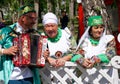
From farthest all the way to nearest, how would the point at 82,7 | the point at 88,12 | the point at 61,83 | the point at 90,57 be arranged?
the point at 82,7, the point at 88,12, the point at 61,83, the point at 90,57

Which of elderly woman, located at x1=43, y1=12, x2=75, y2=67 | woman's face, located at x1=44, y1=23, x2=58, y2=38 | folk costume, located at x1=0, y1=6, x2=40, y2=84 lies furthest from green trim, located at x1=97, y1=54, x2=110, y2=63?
folk costume, located at x1=0, y1=6, x2=40, y2=84

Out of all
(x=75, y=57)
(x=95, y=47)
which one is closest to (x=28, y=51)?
(x=75, y=57)

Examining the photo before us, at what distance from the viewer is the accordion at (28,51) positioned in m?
4.29

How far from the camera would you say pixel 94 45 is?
4.72 meters

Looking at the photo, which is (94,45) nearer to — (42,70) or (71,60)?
(71,60)

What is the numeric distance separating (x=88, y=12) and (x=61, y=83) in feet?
8.27

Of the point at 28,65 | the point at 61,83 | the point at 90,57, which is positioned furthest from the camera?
the point at 61,83

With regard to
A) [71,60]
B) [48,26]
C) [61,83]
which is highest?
[48,26]

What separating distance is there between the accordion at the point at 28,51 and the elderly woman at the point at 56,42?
1.20 ft

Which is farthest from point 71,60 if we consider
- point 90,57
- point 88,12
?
point 88,12

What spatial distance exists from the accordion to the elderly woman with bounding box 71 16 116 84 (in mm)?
539

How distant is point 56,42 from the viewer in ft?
15.7

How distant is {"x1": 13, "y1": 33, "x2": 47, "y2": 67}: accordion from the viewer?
4.29 m

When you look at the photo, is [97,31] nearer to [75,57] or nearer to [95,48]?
[95,48]
